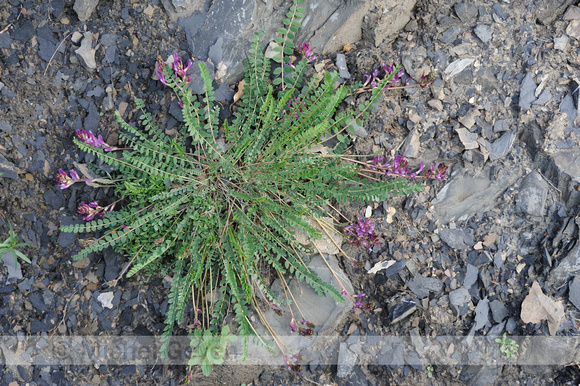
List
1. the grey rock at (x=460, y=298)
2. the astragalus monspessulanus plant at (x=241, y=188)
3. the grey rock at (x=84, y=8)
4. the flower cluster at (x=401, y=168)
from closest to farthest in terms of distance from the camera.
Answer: the astragalus monspessulanus plant at (x=241, y=188) → the flower cluster at (x=401, y=168) → the grey rock at (x=460, y=298) → the grey rock at (x=84, y=8)

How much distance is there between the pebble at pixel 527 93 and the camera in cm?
309

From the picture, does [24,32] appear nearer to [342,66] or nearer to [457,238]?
[342,66]

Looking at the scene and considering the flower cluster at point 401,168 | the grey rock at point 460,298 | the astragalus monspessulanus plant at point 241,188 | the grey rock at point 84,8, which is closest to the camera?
the astragalus monspessulanus plant at point 241,188

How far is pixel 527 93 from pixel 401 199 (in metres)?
1.19

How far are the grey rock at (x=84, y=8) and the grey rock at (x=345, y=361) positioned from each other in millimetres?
3261

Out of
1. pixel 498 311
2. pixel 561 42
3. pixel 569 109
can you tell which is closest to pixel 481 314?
pixel 498 311

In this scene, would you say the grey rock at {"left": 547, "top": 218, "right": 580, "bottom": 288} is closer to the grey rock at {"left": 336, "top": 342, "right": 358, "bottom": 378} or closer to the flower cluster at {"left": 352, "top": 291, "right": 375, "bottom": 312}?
the flower cluster at {"left": 352, "top": 291, "right": 375, "bottom": 312}

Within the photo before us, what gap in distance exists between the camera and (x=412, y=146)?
10.5ft

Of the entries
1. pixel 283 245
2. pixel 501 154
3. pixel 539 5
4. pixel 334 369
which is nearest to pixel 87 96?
pixel 283 245

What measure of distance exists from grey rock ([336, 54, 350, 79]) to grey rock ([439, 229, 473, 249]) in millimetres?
1431

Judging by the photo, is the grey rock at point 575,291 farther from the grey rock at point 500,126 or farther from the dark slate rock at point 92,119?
the dark slate rock at point 92,119

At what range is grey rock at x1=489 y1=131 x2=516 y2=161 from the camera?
10.2 ft

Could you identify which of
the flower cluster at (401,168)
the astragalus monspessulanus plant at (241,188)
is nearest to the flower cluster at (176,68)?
the astragalus monspessulanus plant at (241,188)

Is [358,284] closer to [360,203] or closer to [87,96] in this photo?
[360,203]
